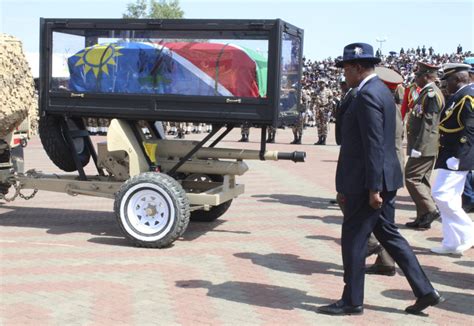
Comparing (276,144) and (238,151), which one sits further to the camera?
(276,144)

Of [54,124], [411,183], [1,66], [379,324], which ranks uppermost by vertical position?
[1,66]

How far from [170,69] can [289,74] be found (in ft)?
4.32

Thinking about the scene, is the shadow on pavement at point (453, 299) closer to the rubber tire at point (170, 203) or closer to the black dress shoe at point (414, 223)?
the rubber tire at point (170, 203)

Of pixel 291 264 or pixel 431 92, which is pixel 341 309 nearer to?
pixel 291 264

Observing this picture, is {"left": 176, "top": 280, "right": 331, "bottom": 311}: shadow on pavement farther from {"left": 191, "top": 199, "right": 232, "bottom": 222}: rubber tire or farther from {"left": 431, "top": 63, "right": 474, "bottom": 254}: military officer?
{"left": 191, "top": 199, "right": 232, "bottom": 222}: rubber tire

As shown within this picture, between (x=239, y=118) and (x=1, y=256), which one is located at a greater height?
(x=239, y=118)

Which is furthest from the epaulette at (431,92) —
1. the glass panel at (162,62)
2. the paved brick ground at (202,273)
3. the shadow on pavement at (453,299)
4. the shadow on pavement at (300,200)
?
the shadow on pavement at (453,299)

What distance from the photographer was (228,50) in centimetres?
688

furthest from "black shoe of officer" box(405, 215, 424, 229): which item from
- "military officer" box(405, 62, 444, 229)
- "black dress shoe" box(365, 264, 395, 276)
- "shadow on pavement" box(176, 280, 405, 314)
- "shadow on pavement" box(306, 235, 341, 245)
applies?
"shadow on pavement" box(176, 280, 405, 314)

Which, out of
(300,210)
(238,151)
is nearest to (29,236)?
(238,151)

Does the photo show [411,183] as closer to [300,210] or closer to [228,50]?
[300,210]

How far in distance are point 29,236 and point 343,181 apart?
427cm

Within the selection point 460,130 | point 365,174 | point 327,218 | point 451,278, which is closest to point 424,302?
point 365,174

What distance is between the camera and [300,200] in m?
10.7
